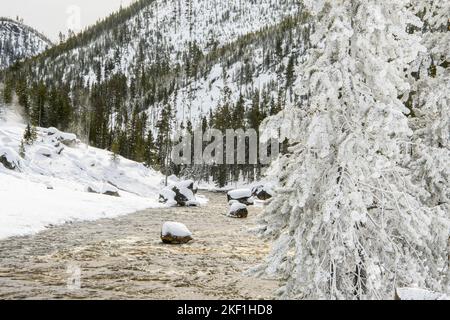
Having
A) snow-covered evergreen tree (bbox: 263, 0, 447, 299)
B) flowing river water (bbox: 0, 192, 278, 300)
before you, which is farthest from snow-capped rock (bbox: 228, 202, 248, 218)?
snow-covered evergreen tree (bbox: 263, 0, 447, 299)

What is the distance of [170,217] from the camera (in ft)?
89.1

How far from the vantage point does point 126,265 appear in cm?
1286

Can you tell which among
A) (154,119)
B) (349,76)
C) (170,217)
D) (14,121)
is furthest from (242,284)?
(154,119)

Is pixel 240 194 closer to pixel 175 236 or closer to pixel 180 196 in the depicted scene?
pixel 180 196

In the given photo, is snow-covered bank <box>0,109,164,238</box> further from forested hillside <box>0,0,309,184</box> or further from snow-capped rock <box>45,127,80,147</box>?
forested hillside <box>0,0,309,184</box>

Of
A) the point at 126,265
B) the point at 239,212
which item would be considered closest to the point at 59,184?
the point at 239,212

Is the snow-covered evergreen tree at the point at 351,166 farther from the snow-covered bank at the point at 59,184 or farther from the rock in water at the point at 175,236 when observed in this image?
the snow-covered bank at the point at 59,184

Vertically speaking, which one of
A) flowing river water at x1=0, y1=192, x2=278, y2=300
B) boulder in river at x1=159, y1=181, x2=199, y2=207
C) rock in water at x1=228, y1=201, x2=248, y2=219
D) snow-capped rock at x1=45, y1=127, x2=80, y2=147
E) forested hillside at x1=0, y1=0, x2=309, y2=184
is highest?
forested hillside at x1=0, y1=0, x2=309, y2=184

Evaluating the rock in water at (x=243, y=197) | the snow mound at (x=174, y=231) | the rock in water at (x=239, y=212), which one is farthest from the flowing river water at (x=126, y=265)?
the rock in water at (x=243, y=197)

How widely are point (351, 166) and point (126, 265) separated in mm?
9327

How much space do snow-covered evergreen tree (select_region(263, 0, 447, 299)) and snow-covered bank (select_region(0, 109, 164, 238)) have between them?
14328 mm

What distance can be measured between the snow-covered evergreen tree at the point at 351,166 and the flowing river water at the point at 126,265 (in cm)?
112

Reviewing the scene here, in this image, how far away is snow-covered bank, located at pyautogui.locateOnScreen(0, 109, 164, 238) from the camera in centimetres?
2052

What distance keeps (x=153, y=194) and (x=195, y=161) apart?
39325 millimetres
